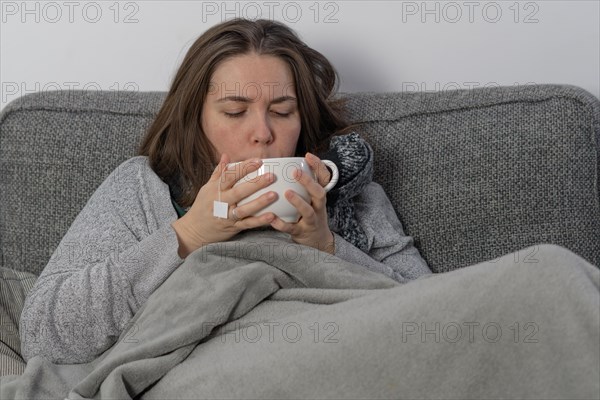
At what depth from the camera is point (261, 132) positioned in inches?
61.2

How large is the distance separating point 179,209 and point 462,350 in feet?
2.25

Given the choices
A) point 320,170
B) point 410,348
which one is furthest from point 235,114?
point 410,348

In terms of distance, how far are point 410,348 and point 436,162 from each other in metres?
0.64

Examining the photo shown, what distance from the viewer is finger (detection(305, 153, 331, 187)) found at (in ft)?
4.77

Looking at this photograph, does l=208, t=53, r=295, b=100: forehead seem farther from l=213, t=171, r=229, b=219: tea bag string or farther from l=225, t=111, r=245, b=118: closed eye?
l=213, t=171, r=229, b=219: tea bag string

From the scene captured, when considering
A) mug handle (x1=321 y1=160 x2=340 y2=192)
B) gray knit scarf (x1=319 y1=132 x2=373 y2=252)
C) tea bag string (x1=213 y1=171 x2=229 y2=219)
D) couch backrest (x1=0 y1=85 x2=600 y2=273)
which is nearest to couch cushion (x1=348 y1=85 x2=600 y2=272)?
couch backrest (x1=0 y1=85 x2=600 y2=273)

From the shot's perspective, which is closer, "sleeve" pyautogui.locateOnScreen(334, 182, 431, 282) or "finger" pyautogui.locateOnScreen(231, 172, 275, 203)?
"finger" pyautogui.locateOnScreen(231, 172, 275, 203)

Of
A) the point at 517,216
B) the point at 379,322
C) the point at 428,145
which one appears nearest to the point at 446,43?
the point at 428,145

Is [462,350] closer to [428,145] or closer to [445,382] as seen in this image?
[445,382]

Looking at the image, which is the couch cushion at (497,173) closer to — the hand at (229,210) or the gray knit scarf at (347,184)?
the gray knit scarf at (347,184)

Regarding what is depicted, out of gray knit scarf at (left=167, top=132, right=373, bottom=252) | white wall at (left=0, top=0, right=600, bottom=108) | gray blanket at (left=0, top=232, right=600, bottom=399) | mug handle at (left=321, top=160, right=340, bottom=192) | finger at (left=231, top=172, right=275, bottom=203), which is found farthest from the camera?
white wall at (left=0, top=0, right=600, bottom=108)

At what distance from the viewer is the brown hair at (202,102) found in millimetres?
1653

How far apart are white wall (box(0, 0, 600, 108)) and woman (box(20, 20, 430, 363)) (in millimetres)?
233

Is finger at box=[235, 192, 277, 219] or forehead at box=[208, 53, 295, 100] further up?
forehead at box=[208, 53, 295, 100]
